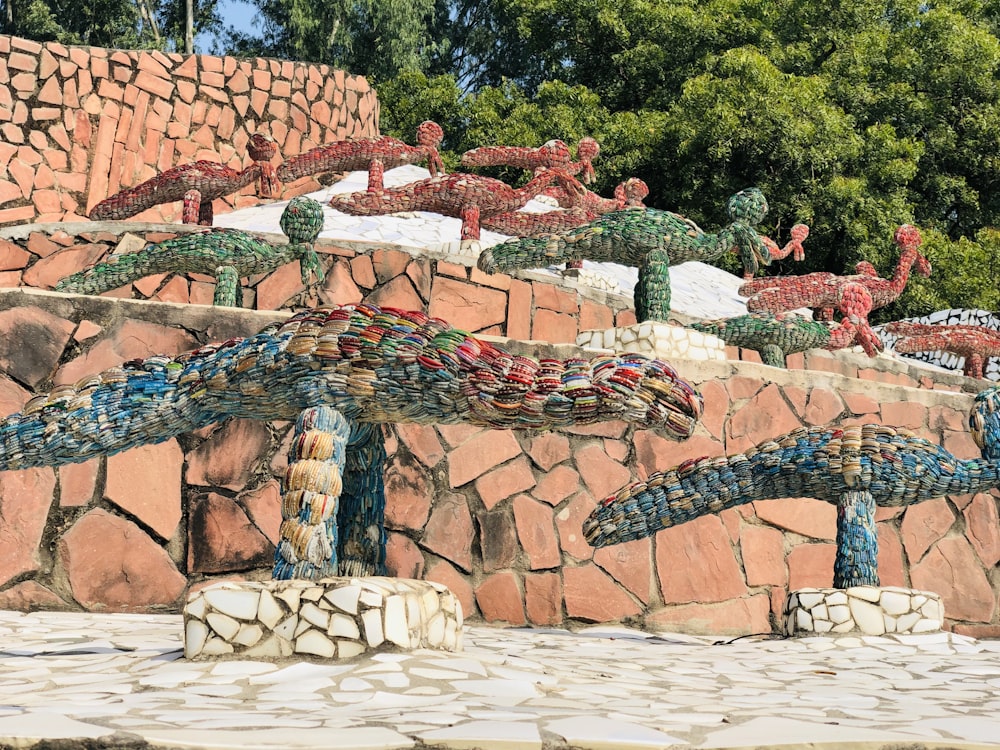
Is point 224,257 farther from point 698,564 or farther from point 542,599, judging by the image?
point 698,564

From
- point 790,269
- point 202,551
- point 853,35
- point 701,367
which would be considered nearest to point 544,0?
point 853,35

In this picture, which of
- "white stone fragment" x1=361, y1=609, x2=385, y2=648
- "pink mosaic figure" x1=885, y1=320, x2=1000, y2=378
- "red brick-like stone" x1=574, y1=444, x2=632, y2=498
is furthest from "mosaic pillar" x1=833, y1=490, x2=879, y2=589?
"pink mosaic figure" x1=885, y1=320, x2=1000, y2=378

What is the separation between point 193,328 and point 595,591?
295cm

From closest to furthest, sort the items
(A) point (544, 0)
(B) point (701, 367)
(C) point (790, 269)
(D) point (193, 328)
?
(D) point (193, 328), (B) point (701, 367), (C) point (790, 269), (A) point (544, 0)

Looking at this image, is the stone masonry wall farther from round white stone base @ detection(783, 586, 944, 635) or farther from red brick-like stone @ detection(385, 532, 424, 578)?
round white stone base @ detection(783, 586, 944, 635)

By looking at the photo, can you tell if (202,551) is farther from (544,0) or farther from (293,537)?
(544,0)

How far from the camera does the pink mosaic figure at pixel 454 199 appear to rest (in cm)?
1379

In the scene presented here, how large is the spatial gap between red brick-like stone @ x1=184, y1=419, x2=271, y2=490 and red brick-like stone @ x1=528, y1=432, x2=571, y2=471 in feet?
5.53

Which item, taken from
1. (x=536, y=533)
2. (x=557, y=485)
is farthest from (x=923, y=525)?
(x=536, y=533)

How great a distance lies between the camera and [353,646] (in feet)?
15.5

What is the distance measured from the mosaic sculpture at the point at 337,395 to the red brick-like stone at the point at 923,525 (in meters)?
4.34

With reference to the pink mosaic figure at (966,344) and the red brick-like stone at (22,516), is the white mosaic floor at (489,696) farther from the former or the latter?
the pink mosaic figure at (966,344)

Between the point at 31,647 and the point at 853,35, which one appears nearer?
the point at 31,647

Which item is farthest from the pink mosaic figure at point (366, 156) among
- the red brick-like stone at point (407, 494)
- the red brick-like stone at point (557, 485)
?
the red brick-like stone at point (407, 494)
